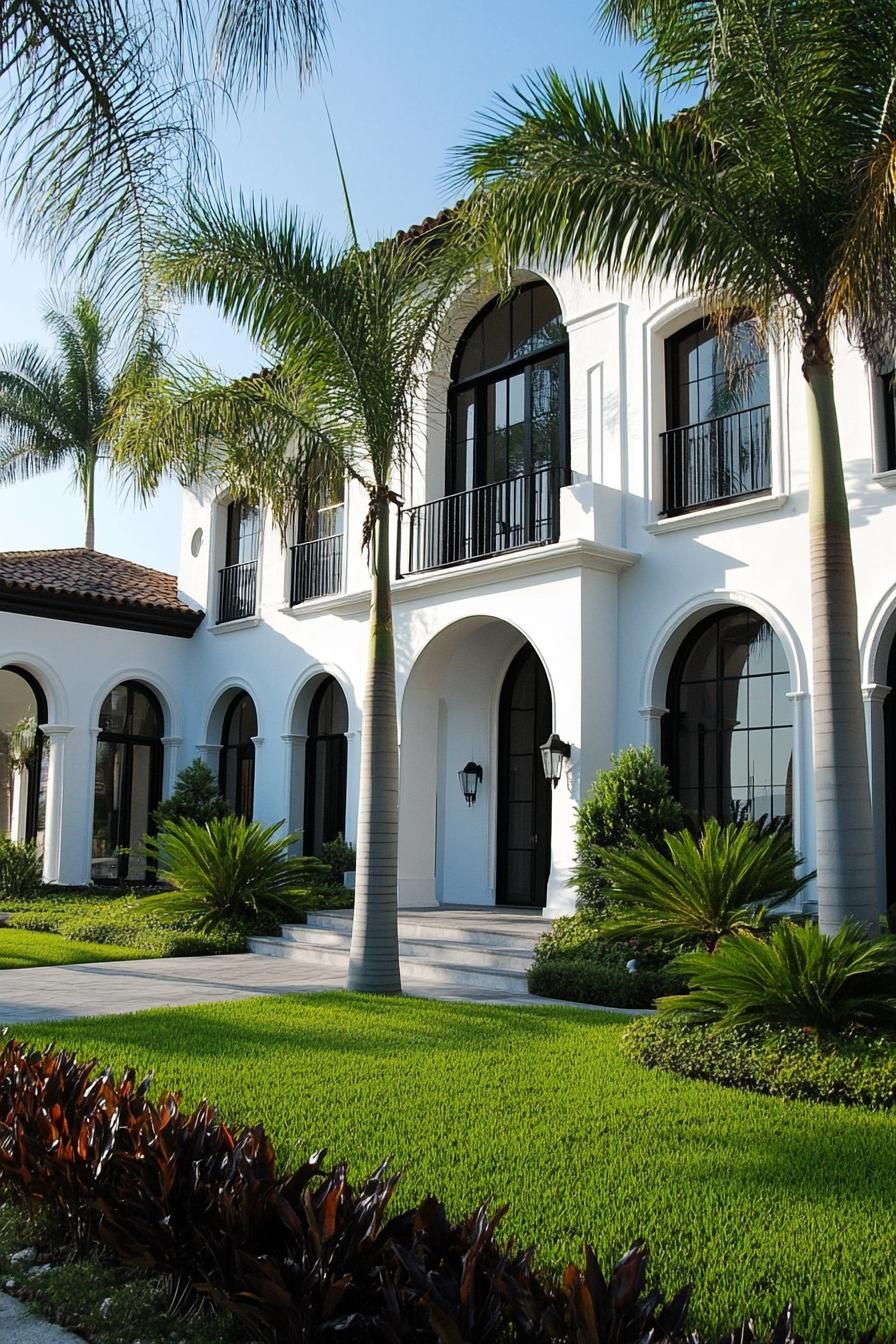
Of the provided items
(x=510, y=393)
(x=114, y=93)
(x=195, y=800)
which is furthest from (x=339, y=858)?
(x=114, y=93)

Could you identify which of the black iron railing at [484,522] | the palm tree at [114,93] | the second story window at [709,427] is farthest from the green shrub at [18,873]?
the palm tree at [114,93]

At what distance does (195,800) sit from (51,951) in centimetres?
602

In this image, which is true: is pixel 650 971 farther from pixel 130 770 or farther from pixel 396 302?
pixel 130 770

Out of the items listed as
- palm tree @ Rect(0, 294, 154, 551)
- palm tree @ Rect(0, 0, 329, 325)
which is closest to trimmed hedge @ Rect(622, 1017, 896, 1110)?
palm tree @ Rect(0, 0, 329, 325)

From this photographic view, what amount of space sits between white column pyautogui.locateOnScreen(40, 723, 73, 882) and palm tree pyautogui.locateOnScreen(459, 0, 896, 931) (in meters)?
13.7

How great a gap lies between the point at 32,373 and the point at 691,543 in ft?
70.6

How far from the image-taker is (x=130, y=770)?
2180cm

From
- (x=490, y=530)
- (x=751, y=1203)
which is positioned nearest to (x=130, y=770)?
Result: (x=490, y=530)

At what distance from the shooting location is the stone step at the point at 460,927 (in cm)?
1247

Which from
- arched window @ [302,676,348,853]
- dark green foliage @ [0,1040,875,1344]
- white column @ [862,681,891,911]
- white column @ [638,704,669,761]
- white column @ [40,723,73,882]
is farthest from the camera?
white column @ [40,723,73,882]

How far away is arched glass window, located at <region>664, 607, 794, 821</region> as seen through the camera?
12836mm

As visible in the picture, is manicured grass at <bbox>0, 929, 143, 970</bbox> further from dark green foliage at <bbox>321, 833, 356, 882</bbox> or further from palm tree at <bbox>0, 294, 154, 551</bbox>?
palm tree at <bbox>0, 294, 154, 551</bbox>

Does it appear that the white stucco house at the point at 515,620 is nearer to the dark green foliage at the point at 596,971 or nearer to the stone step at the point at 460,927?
the stone step at the point at 460,927

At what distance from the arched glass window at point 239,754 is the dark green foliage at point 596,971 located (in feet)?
34.1
